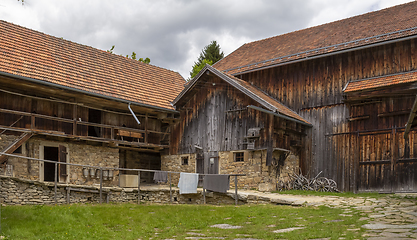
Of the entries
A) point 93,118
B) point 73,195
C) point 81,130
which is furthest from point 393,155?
point 93,118

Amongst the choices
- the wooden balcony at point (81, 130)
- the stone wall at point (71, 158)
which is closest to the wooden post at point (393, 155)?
the wooden balcony at point (81, 130)

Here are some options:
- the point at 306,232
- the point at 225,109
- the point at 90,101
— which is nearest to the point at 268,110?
the point at 225,109

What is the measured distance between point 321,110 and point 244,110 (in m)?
3.79

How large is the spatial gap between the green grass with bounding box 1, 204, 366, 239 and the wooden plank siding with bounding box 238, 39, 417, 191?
239 inches

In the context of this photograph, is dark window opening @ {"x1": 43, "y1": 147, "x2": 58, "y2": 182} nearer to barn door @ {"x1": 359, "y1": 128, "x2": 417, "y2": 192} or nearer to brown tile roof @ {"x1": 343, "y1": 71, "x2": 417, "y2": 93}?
brown tile roof @ {"x1": 343, "y1": 71, "x2": 417, "y2": 93}

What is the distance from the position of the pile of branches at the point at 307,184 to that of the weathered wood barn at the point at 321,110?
0.33m

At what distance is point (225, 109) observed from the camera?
70.3 ft

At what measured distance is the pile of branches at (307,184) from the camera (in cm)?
1938

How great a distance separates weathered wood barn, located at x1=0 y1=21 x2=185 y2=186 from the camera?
58.2ft

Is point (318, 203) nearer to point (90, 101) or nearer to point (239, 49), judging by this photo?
point (90, 101)

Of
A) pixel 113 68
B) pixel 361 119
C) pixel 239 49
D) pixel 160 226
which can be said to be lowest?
pixel 160 226

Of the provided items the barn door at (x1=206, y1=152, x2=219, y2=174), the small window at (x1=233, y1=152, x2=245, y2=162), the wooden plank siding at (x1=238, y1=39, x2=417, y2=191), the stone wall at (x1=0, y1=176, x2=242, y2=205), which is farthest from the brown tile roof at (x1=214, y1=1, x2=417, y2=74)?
the stone wall at (x1=0, y1=176, x2=242, y2=205)

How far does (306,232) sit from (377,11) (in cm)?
1749

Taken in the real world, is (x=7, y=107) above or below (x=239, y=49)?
below
